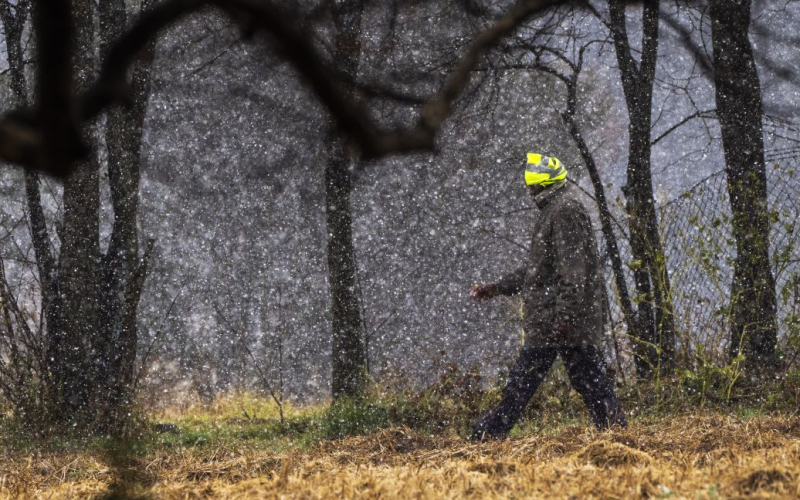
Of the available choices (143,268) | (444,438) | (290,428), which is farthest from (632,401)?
(143,268)

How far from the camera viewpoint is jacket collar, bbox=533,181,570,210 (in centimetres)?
534

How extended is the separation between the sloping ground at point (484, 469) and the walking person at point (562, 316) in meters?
0.21

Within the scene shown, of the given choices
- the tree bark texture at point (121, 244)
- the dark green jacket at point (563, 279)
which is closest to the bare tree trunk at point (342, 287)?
the tree bark texture at point (121, 244)

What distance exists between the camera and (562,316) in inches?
202

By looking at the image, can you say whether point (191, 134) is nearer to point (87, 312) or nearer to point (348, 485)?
point (87, 312)

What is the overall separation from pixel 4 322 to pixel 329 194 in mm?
3307

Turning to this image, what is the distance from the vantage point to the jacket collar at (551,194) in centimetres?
534

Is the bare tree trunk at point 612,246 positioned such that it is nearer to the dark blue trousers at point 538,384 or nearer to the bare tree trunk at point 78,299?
the dark blue trousers at point 538,384

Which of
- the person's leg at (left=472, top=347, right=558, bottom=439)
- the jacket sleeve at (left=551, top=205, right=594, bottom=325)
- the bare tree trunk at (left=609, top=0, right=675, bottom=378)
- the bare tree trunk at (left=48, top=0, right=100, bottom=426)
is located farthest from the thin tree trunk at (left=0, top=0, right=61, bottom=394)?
the bare tree trunk at (left=609, top=0, right=675, bottom=378)

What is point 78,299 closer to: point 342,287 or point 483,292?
point 342,287

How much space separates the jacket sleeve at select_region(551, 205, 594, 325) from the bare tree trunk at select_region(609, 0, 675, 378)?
8.02ft

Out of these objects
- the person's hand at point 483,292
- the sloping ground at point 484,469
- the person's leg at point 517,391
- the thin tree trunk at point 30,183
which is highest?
the thin tree trunk at point 30,183

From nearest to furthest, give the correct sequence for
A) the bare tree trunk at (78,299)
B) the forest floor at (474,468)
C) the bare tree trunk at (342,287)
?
the forest floor at (474,468) < the bare tree trunk at (78,299) < the bare tree trunk at (342,287)

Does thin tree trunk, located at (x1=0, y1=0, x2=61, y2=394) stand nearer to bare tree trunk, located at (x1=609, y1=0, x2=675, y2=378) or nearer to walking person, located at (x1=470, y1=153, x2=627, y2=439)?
walking person, located at (x1=470, y1=153, x2=627, y2=439)
